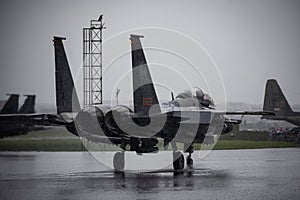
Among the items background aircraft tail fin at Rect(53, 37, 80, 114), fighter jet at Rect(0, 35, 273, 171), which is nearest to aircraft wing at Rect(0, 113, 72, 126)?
fighter jet at Rect(0, 35, 273, 171)

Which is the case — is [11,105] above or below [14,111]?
above

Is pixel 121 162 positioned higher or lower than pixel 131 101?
lower

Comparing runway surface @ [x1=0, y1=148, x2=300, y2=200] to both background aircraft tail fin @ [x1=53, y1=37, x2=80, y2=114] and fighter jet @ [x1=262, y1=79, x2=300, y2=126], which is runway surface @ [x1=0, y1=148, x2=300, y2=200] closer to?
background aircraft tail fin @ [x1=53, y1=37, x2=80, y2=114]

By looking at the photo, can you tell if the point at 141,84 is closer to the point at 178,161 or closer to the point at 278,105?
the point at 178,161

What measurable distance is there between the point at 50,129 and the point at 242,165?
18.4 m

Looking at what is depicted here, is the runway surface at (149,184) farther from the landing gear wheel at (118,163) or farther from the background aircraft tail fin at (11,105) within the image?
the background aircraft tail fin at (11,105)

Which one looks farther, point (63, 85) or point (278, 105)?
point (278, 105)

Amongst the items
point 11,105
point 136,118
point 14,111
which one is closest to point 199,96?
point 136,118

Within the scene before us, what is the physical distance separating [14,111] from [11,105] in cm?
63

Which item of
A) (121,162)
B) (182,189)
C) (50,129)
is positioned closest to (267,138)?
(50,129)

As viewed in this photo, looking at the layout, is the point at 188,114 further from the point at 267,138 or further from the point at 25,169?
the point at 267,138

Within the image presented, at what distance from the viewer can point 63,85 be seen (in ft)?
68.8

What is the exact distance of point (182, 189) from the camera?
14.1m

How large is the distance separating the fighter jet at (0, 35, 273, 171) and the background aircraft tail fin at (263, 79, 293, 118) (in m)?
34.1
